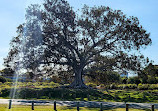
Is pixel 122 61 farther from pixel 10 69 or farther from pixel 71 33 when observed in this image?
pixel 10 69

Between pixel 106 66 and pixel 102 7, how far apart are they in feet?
36.8

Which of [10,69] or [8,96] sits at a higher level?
[10,69]

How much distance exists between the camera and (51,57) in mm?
36375

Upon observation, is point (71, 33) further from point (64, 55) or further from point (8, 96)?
point (8, 96)

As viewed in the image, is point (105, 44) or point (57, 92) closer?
point (57, 92)

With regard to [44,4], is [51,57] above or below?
below

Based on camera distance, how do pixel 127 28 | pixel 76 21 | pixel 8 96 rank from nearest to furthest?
1. pixel 8 96
2. pixel 127 28
3. pixel 76 21

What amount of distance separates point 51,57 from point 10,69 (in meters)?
7.72

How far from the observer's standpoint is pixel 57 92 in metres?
29.3

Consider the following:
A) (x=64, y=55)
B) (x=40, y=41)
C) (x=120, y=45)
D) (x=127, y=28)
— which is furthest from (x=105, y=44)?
(x=40, y=41)

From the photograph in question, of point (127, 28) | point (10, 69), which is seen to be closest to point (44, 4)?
point (10, 69)

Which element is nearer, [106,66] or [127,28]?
[127,28]

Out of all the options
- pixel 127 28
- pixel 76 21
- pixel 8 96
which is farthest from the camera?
pixel 76 21

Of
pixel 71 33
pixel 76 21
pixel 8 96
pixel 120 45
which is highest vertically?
pixel 76 21
